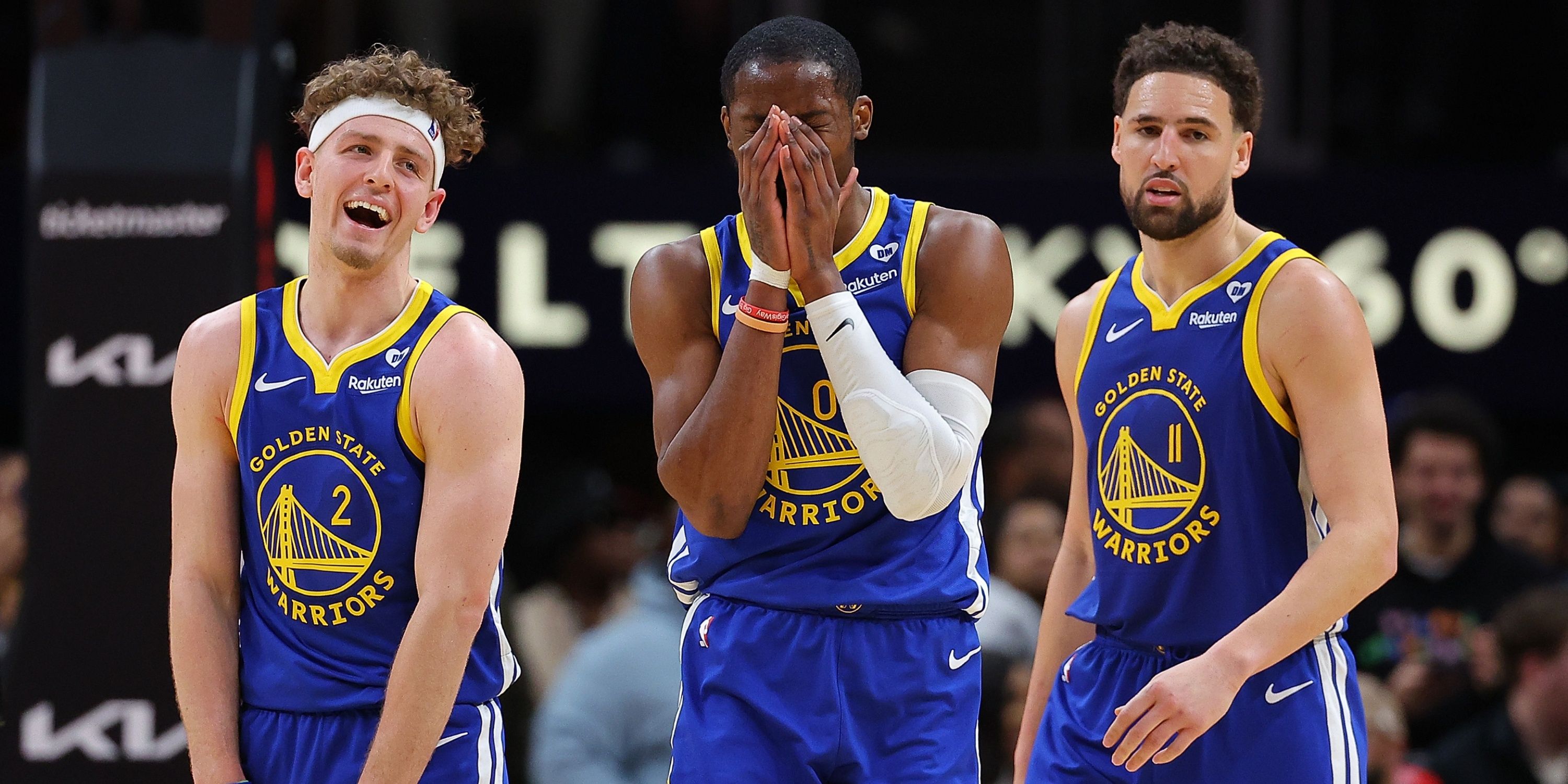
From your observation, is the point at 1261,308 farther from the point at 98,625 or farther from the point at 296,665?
the point at 98,625

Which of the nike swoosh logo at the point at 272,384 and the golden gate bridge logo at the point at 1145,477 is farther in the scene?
the golden gate bridge logo at the point at 1145,477

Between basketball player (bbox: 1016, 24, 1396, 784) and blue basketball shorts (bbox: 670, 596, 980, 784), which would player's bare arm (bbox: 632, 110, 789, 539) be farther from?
basketball player (bbox: 1016, 24, 1396, 784)

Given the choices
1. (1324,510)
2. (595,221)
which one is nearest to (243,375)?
(1324,510)

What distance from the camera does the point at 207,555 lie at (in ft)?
12.9

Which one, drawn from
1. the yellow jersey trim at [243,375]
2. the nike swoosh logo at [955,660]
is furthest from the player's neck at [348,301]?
the nike swoosh logo at [955,660]

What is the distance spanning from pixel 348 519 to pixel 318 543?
8 cm

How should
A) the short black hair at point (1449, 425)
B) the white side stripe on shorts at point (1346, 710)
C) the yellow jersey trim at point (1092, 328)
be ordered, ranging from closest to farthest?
the white side stripe on shorts at point (1346, 710) < the yellow jersey trim at point (1092, 328) < the short black hair at point (1449, 425)

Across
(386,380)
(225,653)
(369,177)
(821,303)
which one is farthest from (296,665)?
(821,303)

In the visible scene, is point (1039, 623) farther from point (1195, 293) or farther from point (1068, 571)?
point (1195, 293)

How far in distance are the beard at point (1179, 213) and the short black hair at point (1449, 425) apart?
11.5 feet

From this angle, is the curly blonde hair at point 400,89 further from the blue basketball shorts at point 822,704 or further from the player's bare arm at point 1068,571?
the player's bare arm at point 1068,571

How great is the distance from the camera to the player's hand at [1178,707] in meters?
3.88

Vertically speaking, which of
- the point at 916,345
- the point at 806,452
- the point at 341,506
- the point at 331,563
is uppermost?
the point at 916,345

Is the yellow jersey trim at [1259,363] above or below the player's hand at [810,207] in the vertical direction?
below
